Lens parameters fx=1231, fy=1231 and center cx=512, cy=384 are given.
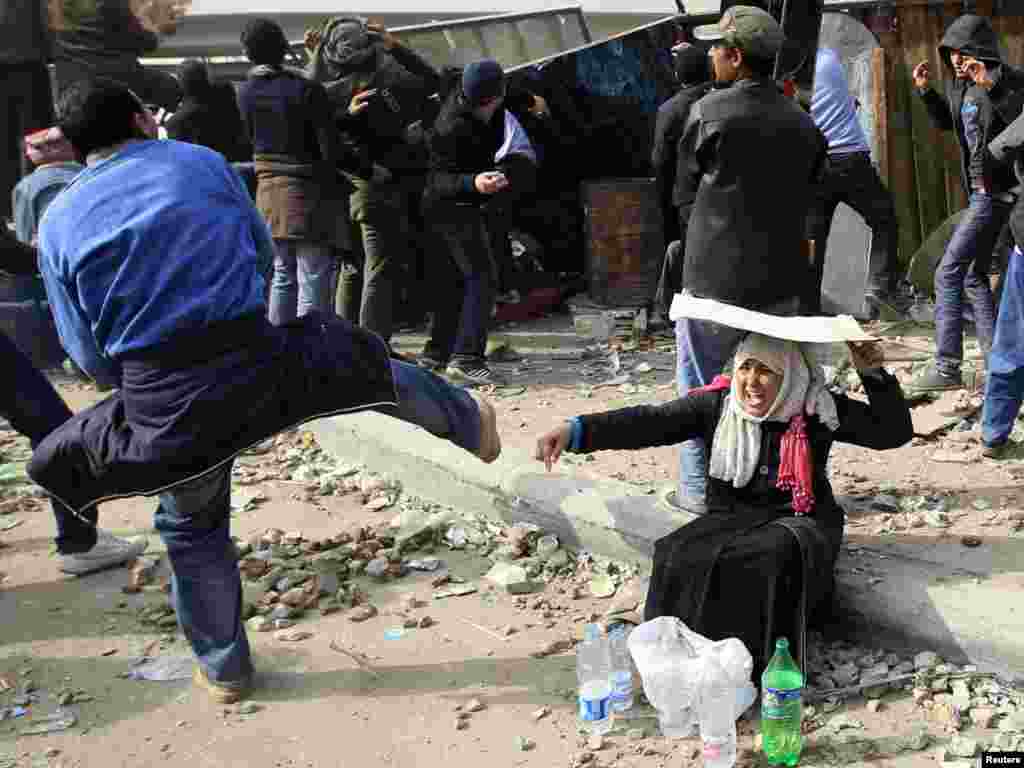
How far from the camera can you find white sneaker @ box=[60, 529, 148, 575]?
499cm

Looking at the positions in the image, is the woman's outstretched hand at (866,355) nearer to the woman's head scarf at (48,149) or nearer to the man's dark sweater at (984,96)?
the man's dark sweater at (984,96)

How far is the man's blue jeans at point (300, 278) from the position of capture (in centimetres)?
710

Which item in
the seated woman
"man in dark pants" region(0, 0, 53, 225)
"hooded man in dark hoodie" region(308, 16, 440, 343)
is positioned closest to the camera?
the seated woman

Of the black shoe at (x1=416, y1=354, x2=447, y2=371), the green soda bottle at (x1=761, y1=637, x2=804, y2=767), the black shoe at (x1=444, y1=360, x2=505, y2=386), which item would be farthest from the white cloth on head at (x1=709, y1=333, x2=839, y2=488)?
the black shoe at (x1=416, y1=354, x2=447, y2=371)

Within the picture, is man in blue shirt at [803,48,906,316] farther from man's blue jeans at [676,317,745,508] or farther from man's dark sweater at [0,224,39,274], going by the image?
man's dark sweater at [0,224,39,274]

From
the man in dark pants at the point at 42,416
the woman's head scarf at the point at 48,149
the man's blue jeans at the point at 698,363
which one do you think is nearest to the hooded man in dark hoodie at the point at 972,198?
the man's blue jeans at the point at 698,363

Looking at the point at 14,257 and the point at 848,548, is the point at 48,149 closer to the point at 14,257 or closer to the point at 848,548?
the point at 14,257

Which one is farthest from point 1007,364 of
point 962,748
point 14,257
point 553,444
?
point 14,257

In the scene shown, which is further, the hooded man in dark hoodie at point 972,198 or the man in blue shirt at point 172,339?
the hooded man in dark hoodie at point 972,198

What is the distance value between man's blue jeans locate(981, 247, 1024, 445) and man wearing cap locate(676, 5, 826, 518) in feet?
2.80

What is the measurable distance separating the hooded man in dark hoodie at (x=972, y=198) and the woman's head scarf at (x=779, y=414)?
2.55m

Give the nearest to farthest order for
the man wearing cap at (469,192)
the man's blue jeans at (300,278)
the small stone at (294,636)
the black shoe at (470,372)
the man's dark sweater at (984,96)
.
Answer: the small stone at (294,636) < the man's dark sweater at (984,96) < the man wearing cap at (469,192) < the man's blue jeans at (300,278) < the black shoe at (470,372)

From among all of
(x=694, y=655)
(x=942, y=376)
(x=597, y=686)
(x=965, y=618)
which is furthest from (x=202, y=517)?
(x=942, y=376)

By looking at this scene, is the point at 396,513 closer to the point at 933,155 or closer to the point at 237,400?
Answer: the point at 237,400
